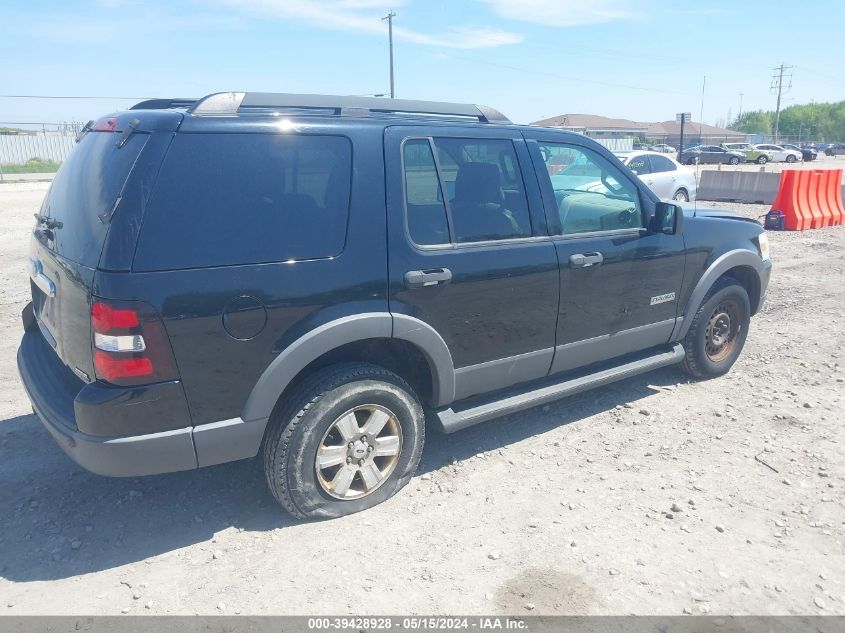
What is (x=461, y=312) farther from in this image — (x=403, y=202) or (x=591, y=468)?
(x=591, y=468)

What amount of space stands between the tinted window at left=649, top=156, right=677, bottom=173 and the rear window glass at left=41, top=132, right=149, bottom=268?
1303 cm

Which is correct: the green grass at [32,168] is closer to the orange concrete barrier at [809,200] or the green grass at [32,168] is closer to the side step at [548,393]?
the orange concrete barrier at [809,200]

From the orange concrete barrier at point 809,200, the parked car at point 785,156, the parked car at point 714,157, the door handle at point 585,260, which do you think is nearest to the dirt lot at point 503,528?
the door handle at point 585,260

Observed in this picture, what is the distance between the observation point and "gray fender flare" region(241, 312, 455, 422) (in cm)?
311

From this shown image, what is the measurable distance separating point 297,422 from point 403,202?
1244mm

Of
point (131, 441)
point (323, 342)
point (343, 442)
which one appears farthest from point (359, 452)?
point (131, 441)

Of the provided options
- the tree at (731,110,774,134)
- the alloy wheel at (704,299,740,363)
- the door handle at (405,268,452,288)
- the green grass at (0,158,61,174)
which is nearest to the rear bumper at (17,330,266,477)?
the door handle at (405,268,452,288)

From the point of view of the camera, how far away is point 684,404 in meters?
4.99

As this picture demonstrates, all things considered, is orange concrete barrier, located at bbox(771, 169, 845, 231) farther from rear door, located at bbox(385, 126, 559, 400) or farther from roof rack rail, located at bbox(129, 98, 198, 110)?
roof rack rail, located at bbox(129, 98, 198, 110)

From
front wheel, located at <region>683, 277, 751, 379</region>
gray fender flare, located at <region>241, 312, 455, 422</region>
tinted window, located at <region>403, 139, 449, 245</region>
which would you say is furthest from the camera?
front wheel, located at <region>683, 277, 751, 379</region>

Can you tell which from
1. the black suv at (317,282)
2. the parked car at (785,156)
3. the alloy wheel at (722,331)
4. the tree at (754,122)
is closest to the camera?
the black suv at (317,282)

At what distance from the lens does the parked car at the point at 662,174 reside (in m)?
14.1

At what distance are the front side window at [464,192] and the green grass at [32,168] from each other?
3376cm

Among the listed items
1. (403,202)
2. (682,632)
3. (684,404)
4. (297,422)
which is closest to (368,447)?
(297,422)
